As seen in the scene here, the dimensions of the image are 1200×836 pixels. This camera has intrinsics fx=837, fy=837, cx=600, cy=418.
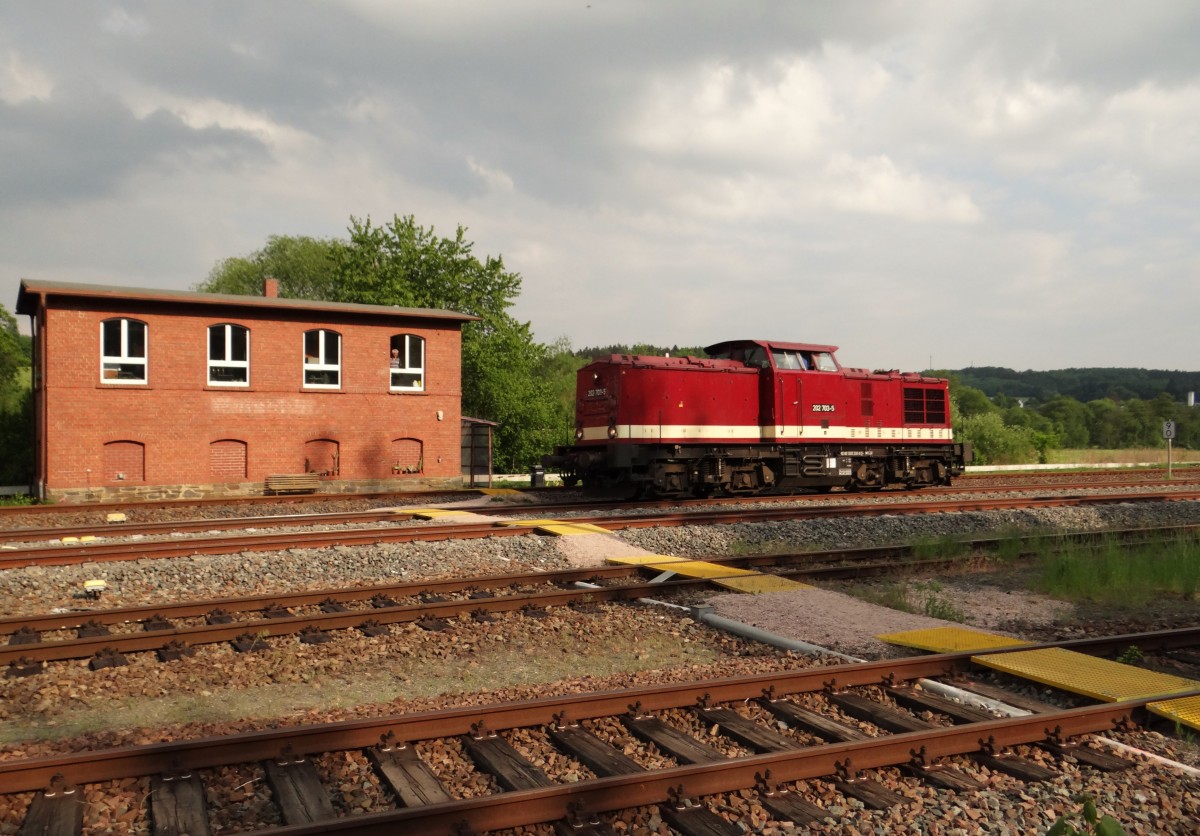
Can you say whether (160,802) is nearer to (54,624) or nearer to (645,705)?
(645,705)

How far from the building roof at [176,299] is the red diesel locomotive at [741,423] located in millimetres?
7462

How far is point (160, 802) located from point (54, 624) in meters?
4.54

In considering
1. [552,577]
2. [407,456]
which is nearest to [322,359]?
[407,456]

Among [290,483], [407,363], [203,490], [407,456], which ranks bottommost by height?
[203,490]

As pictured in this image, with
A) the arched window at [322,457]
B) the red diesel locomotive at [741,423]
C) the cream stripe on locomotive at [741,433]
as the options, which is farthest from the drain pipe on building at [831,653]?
the arched window at [322,457]

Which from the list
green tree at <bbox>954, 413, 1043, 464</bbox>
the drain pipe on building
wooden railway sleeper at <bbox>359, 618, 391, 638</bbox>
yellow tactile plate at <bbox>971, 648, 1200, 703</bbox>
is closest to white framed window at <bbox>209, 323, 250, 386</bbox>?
the drain pipe on building

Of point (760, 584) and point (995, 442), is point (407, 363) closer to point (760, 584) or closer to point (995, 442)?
point (760, 584)

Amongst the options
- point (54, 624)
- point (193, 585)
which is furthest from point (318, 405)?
point (54, 624)

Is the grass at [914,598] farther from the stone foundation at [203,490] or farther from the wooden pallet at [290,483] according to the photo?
the wooden pallet at [290,483]

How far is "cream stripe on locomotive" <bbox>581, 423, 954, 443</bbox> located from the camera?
60.0 feet

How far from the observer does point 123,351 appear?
71.1 ft

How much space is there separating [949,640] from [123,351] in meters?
21.5

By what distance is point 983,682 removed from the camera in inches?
241

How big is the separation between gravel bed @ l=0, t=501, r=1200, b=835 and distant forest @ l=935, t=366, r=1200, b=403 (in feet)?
454
